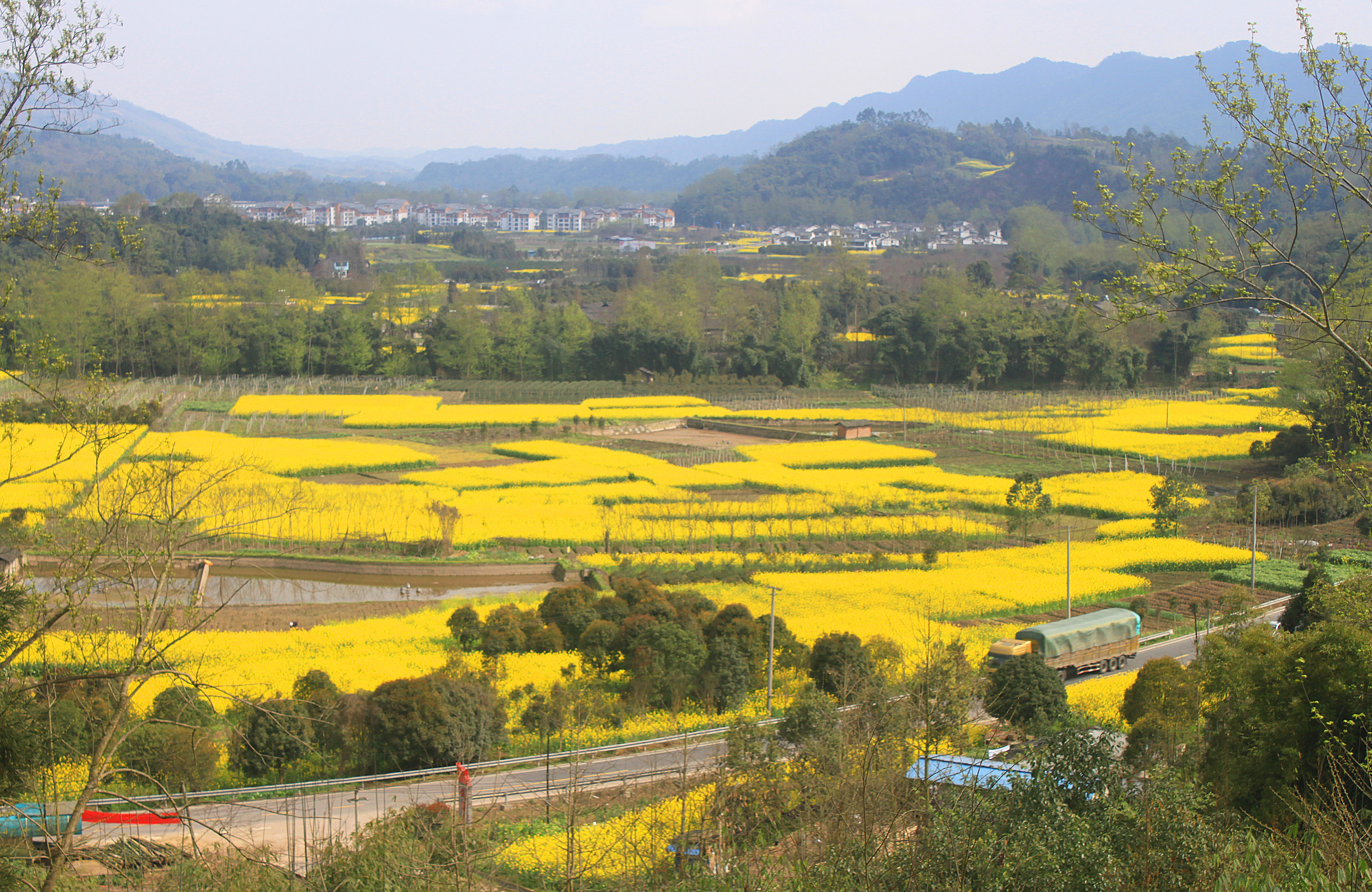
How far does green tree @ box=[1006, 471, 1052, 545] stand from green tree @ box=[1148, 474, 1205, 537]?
3.50 metres

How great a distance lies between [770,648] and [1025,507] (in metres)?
18.7

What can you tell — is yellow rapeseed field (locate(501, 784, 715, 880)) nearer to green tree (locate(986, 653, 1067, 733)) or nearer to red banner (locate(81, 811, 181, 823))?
red banner (locate(81, 811, 181, 823))

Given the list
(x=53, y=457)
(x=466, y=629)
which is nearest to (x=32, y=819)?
(x=466, y=629)

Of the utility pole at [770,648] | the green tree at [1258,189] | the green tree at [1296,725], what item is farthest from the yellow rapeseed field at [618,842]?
the green tree at [1258,189]

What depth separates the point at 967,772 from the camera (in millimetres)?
12469

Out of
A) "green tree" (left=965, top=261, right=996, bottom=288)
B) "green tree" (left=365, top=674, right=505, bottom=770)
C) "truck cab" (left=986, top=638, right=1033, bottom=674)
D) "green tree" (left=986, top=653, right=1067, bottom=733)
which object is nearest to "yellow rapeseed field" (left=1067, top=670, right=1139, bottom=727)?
"green tree" (left=986, top=653, right=1067, bottom=733)

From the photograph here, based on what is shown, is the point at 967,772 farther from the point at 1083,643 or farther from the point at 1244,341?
the point at 1244,341

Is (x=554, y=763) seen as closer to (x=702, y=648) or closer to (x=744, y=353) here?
(x=702, y=648)

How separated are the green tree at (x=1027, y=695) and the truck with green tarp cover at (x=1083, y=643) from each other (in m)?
2.32

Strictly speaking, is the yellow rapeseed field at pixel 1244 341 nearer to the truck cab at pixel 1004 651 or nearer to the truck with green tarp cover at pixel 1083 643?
the truck with green tarp cover at pixel 1083 643

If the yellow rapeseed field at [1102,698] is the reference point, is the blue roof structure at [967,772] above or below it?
above

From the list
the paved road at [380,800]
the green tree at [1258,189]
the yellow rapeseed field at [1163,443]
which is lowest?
the paved road at [380,800]

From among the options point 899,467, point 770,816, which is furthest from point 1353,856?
point 899,467

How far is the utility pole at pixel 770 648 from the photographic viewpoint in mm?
17984
